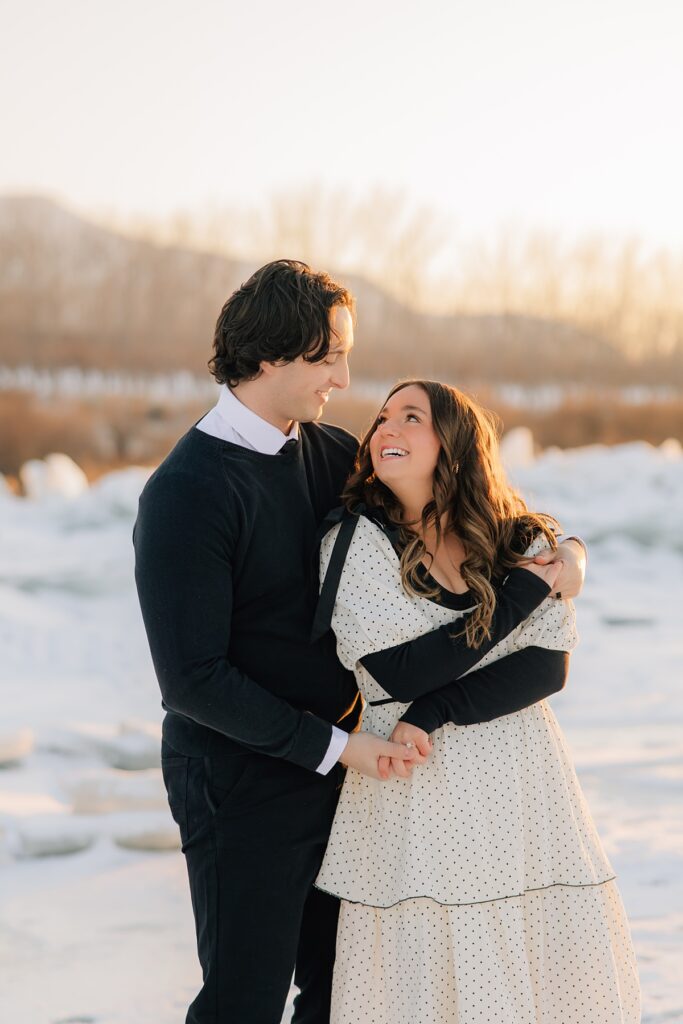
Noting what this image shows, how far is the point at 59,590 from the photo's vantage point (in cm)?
763

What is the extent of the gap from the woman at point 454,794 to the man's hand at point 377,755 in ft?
0.09

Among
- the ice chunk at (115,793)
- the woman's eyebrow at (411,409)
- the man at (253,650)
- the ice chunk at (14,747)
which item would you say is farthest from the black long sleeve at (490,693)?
the ice chunk at (14,747)

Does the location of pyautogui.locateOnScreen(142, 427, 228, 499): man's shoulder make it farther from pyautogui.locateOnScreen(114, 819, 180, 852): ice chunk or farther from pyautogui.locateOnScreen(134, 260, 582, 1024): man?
pyautogui.locateOnScreen(114, 819, 180, 852): ice chunk

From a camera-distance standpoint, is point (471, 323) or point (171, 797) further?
point (471, 323)

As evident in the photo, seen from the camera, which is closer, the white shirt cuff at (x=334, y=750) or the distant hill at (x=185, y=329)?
the white shirt cuff at (x=334, y=750)

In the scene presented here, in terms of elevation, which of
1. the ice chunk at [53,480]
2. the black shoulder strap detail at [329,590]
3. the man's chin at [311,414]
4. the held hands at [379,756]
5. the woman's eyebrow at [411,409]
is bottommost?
the ice chunk at [53,480]

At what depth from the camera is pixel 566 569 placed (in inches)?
78.6

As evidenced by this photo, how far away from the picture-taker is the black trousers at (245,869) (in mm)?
1857

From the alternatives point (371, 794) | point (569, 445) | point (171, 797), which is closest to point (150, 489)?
point (171, 797)

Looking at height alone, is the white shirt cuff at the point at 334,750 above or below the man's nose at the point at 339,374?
below

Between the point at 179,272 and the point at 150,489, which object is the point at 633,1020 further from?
the point at 179,272

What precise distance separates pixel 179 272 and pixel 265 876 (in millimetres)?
28864

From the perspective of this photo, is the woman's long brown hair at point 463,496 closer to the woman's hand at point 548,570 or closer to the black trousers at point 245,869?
the woman's hand at point 548,570

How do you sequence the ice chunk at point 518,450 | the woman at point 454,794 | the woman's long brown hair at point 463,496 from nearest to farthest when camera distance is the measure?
1. the woman at point 454,794
2. the woman's long brown hair at point 463,496
3. the ice chunk at point 518,450
